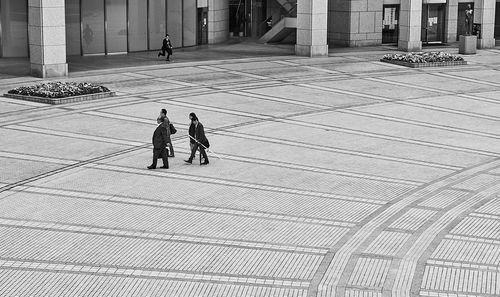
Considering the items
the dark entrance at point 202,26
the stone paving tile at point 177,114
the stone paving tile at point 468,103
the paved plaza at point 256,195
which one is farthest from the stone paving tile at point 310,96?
the dark entrance at point 202,26

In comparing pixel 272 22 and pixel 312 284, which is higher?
pixel 272 22

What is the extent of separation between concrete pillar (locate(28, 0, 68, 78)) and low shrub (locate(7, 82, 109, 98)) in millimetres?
4647

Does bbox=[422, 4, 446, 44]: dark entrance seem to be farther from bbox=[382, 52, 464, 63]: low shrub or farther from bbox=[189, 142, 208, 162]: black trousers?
bbox=[189, 142, 208, 162]: black trousers

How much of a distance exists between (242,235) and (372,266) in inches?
117

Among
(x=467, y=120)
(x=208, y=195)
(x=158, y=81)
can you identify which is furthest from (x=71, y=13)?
(x=208, y=195)

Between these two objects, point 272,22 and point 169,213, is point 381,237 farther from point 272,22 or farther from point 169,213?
point 272,22

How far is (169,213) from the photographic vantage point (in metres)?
20.8

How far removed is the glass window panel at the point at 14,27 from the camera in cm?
4616

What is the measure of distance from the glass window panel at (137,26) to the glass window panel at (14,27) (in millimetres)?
5947

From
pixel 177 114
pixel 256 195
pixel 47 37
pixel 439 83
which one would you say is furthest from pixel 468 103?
pixel 47 37

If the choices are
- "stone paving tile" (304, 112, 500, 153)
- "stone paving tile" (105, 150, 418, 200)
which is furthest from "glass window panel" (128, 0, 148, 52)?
"stone paving tile" (105, 150, 418, 200)

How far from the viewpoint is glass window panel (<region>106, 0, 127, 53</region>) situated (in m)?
49.5

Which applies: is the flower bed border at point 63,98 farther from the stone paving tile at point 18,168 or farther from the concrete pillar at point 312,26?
the concrete pillar at point 312,26

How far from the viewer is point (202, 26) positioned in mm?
54375
